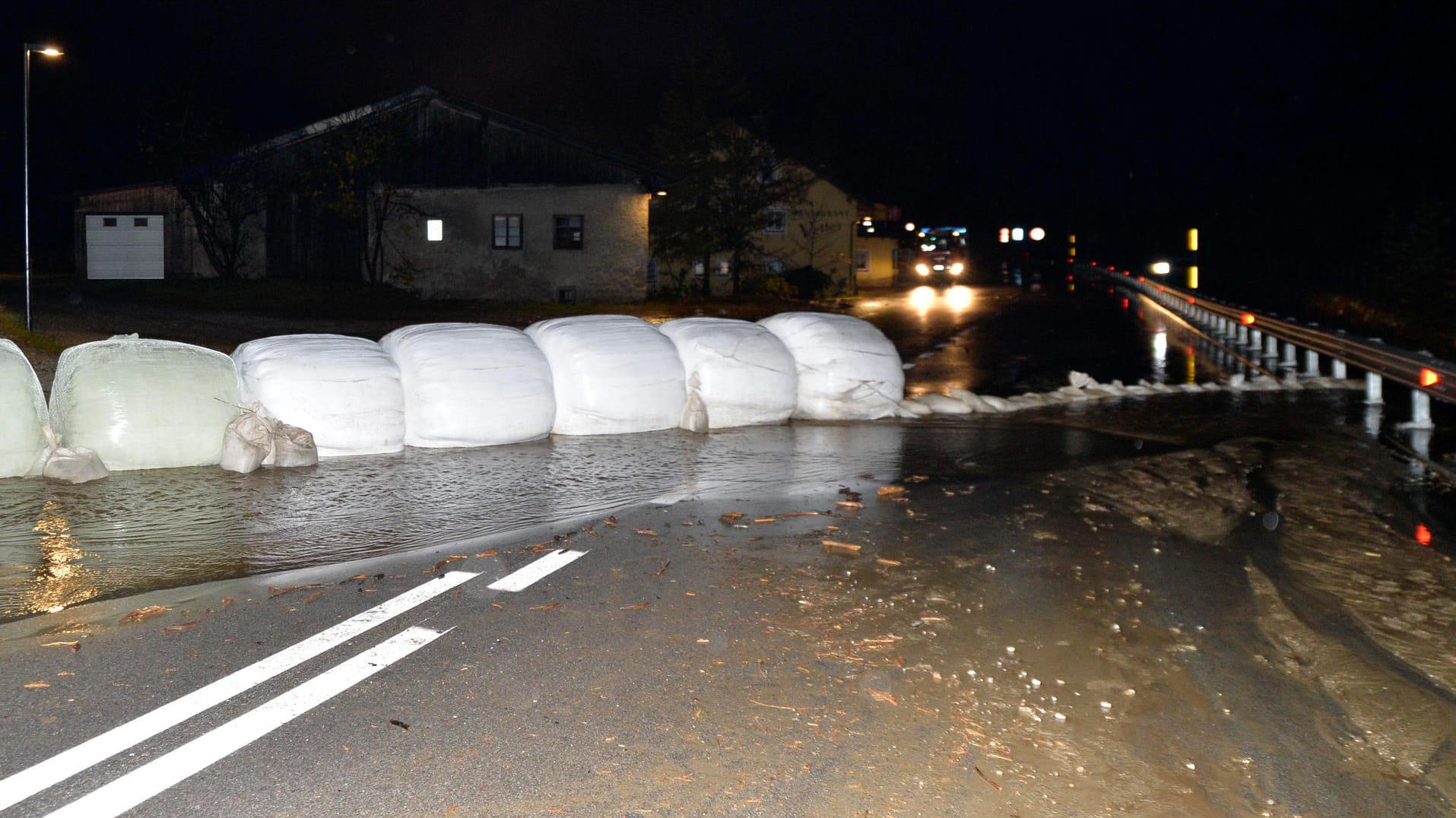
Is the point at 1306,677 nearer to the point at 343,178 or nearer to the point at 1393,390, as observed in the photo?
the point at 1393,390

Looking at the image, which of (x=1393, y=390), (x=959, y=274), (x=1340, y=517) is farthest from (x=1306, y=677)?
(x=959, y=274)

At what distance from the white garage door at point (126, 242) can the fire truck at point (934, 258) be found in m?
42.2

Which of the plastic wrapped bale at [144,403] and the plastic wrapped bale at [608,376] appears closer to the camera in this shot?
the plastic wrapped bale at [144,403]

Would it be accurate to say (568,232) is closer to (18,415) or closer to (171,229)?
(171,229)

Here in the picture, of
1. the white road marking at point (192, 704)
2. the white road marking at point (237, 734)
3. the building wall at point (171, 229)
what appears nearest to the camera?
the white road marking at point (237, 734)

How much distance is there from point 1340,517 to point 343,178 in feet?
109

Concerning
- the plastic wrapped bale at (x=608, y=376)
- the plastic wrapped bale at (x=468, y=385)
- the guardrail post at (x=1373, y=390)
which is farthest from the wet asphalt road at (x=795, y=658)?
the guardrail post at (x=1373, y=390)

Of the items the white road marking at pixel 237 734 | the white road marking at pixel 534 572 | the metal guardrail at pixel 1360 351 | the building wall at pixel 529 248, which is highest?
the building wall at pixel 529 248

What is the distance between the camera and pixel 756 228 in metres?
46.5

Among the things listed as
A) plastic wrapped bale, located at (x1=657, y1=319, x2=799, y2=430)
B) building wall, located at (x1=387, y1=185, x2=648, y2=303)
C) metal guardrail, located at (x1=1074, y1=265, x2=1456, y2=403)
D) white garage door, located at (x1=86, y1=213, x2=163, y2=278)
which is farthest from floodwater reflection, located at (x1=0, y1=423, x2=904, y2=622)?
white garage door, located at (x1=86, y1=213, x2=163, y2=278)

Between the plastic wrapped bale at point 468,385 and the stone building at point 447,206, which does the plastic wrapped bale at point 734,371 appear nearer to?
the plastic wrapped bale at point 468,385

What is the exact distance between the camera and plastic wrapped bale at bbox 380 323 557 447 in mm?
10344

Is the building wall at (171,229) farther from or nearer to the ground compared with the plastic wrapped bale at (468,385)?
farther from the ground

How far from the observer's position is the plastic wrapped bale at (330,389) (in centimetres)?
961
